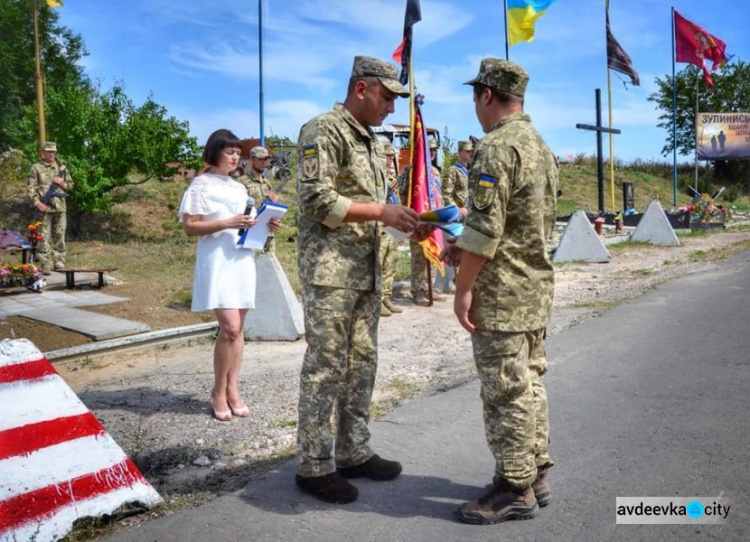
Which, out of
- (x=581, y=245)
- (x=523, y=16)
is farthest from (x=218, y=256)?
(x=523, y=16)

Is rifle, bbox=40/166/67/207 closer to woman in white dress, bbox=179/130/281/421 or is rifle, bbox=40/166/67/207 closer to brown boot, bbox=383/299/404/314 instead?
brown boot, bbox=383/299/404/314

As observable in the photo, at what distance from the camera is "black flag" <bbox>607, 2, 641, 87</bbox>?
22.8 metres

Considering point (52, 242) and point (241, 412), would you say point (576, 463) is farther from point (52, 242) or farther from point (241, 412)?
point (52, 242)

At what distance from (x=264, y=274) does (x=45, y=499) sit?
14.0ft

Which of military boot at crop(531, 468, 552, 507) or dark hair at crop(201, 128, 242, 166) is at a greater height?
dark hair at crop(201, 128, 242, 166)

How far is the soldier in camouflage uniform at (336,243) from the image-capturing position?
125 inches

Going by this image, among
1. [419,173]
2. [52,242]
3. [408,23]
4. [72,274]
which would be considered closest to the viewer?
[419,173]

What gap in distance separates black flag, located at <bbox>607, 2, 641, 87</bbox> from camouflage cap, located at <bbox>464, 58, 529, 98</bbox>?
2214cm

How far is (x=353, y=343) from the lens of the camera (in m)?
3.43

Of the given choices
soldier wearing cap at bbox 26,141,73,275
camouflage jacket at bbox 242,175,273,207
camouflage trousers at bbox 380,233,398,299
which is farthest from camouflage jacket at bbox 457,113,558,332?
soldier wearing cap at bbox 26,141,73,275

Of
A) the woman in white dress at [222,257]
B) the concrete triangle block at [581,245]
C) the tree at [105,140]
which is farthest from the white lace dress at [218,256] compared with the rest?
the tree at [105,140]

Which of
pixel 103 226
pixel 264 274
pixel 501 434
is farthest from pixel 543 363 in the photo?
pixel 103 226

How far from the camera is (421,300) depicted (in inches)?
364

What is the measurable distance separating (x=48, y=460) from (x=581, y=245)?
12115mm
